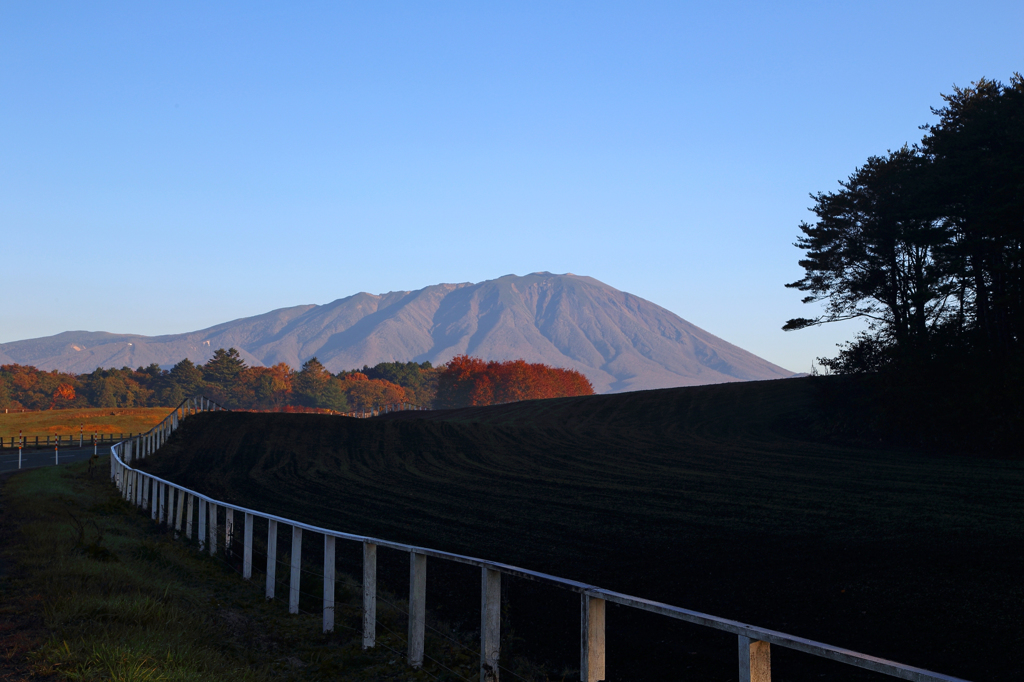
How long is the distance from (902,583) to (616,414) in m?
49.8

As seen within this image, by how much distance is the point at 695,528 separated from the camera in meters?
16.9

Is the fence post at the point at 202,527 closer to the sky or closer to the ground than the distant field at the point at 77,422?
closer to the sky

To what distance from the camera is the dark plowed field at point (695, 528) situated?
30.6 feet

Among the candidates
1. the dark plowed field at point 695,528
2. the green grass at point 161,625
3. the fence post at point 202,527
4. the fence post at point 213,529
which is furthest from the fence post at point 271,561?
the fence post at point 202,527

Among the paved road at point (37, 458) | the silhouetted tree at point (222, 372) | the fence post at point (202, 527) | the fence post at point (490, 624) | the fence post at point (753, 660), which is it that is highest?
the silhouetted tree at point (222, 372)

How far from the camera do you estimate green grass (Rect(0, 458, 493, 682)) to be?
6.48 meters

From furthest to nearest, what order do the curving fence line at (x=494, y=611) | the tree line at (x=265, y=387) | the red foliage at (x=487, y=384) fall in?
the tree line at (x=265, y=387) < the red foliage at (x=487, y=384) < the curving fence line at (x=494, y=611)

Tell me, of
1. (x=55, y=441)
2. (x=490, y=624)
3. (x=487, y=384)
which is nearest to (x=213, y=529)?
(x=490, y=624)

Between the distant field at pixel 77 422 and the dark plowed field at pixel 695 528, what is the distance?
40.6 meters

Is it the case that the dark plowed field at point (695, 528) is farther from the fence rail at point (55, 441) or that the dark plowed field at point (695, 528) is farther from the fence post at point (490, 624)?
the fence rail at point (55, 441)

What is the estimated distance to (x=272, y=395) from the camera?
168 meters

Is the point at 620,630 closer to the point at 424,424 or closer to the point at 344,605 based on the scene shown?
the point at 344,605

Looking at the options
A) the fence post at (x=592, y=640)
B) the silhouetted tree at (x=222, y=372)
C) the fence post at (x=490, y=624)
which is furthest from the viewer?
the silhouetted tree at (x=222, y=372)

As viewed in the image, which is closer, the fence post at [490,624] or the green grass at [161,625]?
the fence post at [490,624]
